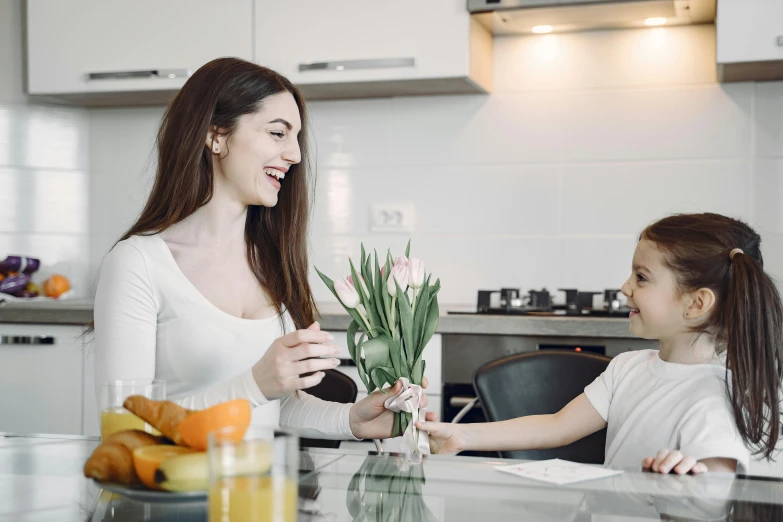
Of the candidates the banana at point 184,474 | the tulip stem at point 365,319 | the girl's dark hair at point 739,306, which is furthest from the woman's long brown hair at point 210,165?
the banana at point 184,474

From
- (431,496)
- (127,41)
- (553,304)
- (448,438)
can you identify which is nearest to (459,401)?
(553,304)

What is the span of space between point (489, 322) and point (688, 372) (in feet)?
3.04

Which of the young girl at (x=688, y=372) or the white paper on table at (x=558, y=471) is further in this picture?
the young girl at (x=688, y=372)

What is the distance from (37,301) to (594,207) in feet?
6.23

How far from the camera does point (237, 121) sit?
1675mm

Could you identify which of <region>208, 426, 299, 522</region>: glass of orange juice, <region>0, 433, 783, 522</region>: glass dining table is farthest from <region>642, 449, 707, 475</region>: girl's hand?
<region>208, 426, 299, 522</region>: glass of orange juice

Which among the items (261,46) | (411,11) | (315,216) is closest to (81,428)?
(315,216)

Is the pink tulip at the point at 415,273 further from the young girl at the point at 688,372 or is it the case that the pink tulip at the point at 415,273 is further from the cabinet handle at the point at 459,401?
the cabinet handle at the point at 459,401

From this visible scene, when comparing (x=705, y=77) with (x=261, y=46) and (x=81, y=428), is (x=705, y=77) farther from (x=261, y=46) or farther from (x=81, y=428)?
(x=81, y=428)

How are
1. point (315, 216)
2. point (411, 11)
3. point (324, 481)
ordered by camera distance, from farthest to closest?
1. point (315, 216)
2. point (411, 11)
3. point (324, 481)

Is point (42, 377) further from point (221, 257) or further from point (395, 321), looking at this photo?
point (395, 321)

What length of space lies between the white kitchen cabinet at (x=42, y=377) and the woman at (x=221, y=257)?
1232mm

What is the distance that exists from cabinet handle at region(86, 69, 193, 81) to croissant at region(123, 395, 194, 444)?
221 centimetres

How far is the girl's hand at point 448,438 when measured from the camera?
1.47 m
